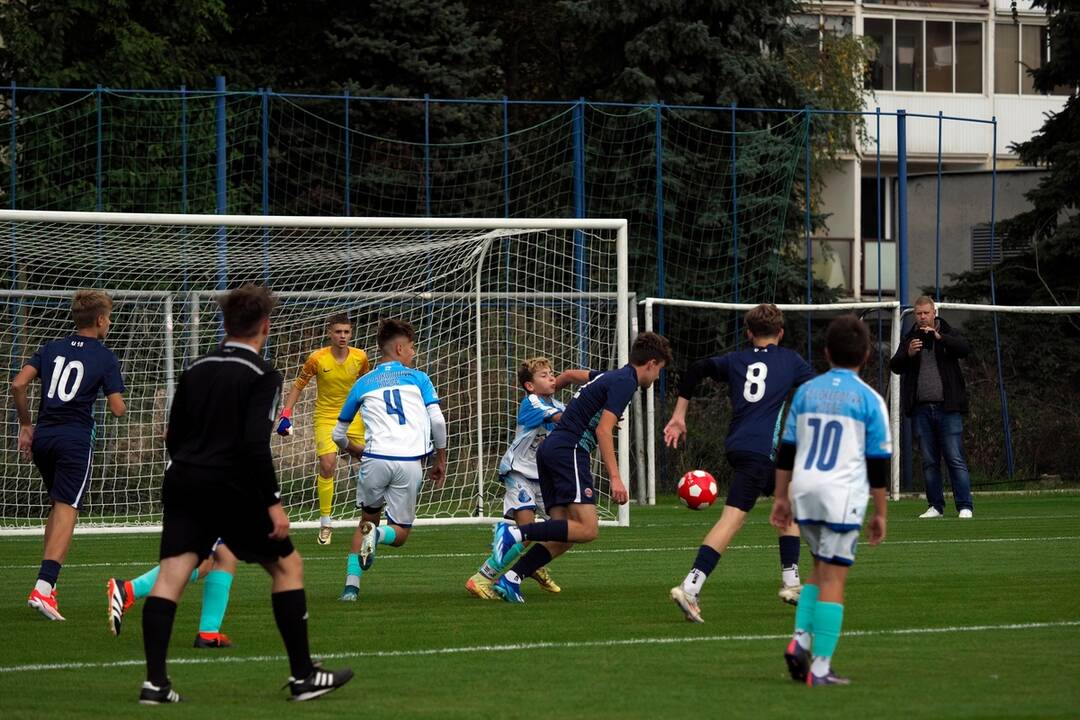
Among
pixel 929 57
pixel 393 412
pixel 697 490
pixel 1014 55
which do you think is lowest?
pixel 697 490

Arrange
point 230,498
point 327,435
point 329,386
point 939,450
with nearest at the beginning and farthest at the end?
point 230,498
point 329,386
point 327,435
point 939,450

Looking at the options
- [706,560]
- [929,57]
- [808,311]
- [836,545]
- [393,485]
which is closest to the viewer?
[836,545]

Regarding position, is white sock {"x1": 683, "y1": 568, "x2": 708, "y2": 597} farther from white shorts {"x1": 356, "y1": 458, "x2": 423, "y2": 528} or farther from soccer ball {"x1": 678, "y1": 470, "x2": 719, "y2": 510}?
white shorts {"x1": 356, "y1": 458, "x2": 423, "y2": 528}

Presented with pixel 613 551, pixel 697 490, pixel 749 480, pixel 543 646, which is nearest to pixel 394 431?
pixel 697 490

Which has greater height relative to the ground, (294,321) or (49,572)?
(294,321)

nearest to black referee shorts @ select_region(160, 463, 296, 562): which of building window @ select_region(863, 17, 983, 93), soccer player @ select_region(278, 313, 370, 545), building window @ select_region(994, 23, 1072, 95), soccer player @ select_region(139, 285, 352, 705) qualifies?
soccer player @ select_region(139, 285, 352, 705)

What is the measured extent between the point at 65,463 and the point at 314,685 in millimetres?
3982

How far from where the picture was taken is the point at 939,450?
57.3ft

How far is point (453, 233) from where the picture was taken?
18297mm

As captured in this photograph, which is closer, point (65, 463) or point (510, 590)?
point (65, 463)

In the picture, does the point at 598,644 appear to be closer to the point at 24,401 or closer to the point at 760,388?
the point at 760,388

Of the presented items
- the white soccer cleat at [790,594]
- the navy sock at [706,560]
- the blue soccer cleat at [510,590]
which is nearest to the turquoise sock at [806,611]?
the navy sock at [706,560]

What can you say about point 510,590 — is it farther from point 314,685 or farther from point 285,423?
point 285,423

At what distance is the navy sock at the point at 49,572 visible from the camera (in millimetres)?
9594
